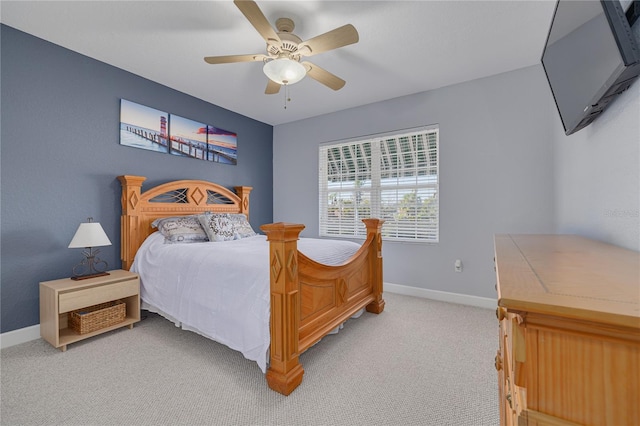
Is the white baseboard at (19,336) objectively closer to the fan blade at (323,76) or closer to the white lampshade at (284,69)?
the white lampshade at (284,69)

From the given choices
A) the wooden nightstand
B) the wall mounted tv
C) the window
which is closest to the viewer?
the wall mounted tv

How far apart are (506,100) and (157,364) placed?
4055 millimetres

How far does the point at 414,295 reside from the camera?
3.45 metres

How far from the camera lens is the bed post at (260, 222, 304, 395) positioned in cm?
162

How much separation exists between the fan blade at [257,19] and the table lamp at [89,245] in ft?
6.97

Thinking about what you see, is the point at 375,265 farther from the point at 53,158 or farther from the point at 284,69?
the point at 53,158

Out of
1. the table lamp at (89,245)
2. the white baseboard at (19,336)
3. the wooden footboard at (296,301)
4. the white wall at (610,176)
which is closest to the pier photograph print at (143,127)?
the table lamp at (89,245)

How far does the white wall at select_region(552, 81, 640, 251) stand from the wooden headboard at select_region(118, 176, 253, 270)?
11.6 ft

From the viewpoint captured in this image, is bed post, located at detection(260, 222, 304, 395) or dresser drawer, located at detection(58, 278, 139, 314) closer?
bed post, located at detection(260, 222, 304, 395)

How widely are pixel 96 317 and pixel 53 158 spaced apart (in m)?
1.48

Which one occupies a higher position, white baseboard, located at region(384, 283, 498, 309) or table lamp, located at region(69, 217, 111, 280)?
table lamp, located at region(69, 217, 111, 280)

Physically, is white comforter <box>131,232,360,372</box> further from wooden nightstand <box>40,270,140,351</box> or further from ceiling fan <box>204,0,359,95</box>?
ceiling fan <box>204,0,359,95</box>

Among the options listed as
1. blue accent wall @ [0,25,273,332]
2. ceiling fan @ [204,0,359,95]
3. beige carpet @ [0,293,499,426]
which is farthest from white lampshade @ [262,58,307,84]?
beige carpet @ [0,293,499,426]

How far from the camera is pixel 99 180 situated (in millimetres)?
2744
